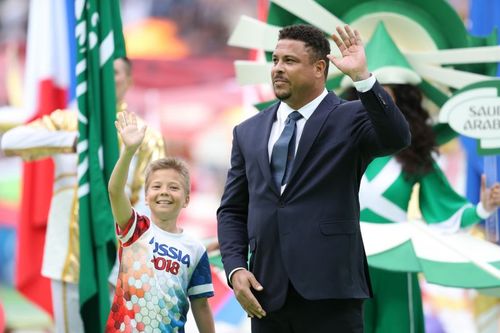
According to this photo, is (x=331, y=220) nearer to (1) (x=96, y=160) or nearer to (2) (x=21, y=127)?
(1) (x=96, y=160)

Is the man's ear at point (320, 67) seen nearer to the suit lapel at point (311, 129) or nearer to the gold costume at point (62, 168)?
the suit lapel at point (311, 129)

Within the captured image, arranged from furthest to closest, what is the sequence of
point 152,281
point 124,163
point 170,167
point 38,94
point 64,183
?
1. point 38,94
2. point 64,183
3. point 170,167
4. point 152,281
5. point 124,163

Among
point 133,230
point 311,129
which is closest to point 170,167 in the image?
point 133,230

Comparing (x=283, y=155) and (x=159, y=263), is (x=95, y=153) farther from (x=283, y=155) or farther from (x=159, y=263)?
(x=283, y=155)

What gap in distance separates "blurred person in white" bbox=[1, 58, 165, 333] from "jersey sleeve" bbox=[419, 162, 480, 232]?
110 cm

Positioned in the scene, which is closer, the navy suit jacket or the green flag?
the navy suit jacket

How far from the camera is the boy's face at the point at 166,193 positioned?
3088mm

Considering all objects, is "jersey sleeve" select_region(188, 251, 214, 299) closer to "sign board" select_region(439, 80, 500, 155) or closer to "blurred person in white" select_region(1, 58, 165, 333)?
"blurred person in white" select_region(1, 58, 165, 333)

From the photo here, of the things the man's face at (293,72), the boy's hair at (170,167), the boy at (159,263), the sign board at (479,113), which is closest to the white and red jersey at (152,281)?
the boy at (159,263)

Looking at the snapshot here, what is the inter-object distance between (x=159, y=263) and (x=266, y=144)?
2.05ft

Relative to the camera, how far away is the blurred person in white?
4.00 m


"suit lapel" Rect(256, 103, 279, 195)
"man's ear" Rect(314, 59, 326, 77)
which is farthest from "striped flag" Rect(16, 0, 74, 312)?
"man's ear" Rect(314, 59, 326, 77)

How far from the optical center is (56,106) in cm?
433

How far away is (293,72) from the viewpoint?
2.64 meters
